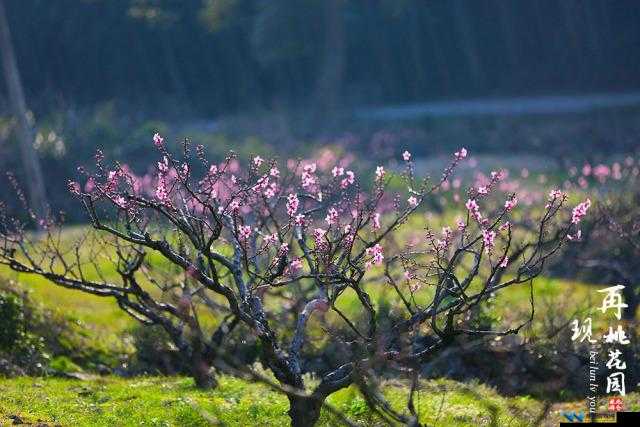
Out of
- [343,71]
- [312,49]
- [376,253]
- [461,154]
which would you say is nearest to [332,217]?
[376,253]

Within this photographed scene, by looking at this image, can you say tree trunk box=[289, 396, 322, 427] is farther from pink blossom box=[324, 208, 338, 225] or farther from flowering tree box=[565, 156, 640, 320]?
flowering tree box=[565, 156, 640, 320]

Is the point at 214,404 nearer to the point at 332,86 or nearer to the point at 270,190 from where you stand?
the point at 270,190

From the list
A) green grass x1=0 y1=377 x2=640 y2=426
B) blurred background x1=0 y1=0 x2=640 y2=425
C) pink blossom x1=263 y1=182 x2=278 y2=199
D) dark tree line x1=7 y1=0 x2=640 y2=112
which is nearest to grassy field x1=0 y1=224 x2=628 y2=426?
green grass x1=0 y1=377 x2=640 y2=426

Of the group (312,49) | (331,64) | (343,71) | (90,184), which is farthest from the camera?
(343,71)

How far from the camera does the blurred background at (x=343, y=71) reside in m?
33.3

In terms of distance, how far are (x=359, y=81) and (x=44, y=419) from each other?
Result: 34.2 meters

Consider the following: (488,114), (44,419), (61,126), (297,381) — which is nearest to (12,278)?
(44,419)

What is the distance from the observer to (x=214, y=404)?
9820mm

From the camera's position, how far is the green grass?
9.33m

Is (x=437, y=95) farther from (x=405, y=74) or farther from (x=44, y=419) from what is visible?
(x=44, y=419)

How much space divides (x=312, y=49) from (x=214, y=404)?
104 ft

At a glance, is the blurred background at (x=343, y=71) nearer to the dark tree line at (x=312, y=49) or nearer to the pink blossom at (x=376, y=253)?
the dark tree line at (x=312, y=49)

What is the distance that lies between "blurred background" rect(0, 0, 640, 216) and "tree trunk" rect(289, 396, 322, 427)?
21.9 meters

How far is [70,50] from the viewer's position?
136 feet
